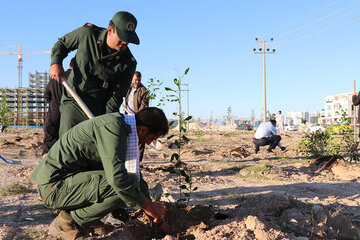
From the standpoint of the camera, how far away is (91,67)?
3.02 metres

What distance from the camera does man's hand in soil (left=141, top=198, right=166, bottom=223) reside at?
7.75 feet

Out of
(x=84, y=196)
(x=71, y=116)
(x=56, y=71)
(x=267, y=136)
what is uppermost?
(x=56, y=71)

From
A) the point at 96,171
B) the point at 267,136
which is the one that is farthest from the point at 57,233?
the point at 267,136

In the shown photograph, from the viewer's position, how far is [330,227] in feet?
8.97

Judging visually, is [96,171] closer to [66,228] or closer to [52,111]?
[66,228]

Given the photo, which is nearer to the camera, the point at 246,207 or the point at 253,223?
the point at 253,223

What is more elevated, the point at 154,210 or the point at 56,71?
the point at 56,71

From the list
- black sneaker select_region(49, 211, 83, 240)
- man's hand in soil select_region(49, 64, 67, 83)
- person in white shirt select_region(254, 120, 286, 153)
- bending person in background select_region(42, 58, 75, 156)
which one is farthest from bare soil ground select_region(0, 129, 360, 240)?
person in white shirt select_region(254, 120, 286, 153)

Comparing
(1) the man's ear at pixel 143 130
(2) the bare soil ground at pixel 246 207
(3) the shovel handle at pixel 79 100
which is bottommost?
(2) the bare soil ground at pixel 246 207

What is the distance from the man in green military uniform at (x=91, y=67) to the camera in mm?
2986

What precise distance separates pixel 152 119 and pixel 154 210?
0.67 meters

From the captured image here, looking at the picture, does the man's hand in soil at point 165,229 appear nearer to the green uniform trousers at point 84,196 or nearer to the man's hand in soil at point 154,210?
the man's hand in soil at point 154,210

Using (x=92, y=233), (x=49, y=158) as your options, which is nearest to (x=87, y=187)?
(x=49, y=158)

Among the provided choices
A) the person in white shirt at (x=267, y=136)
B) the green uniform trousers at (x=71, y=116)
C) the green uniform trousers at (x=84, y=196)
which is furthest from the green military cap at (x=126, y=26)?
the person in white shirt at (x=267, y=136)
